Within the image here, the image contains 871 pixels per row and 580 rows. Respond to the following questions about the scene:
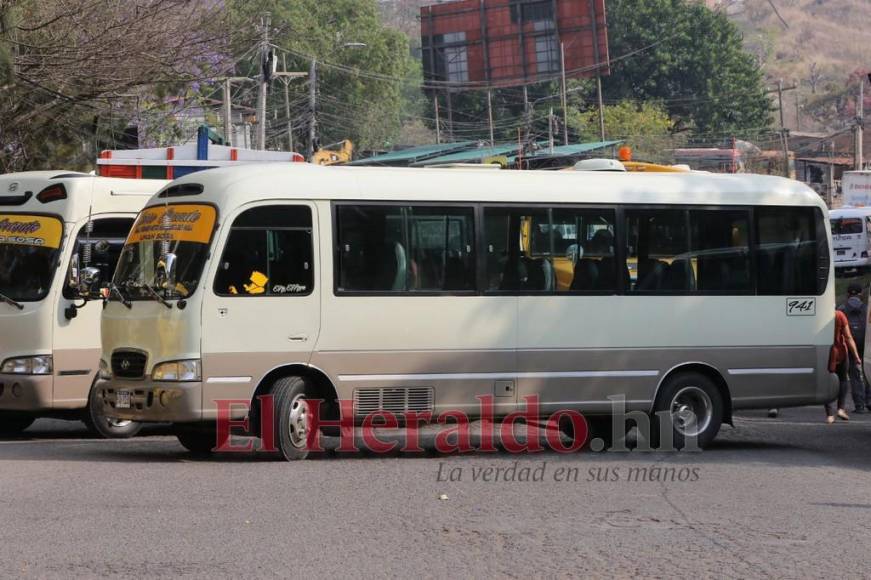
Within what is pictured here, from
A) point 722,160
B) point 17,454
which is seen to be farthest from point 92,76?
point 722,160

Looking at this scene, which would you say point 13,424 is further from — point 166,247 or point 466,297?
point 466,297

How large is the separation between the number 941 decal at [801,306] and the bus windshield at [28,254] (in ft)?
24.0

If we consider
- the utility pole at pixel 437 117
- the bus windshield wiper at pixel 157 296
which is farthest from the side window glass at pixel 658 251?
the utility pole at pixel 437 117

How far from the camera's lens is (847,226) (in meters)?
45.1

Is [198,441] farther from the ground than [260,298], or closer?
closer

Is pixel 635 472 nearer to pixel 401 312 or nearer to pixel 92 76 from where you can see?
pixel 401 312

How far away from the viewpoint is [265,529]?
8273mm

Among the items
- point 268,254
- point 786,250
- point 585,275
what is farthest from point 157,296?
point 786,250

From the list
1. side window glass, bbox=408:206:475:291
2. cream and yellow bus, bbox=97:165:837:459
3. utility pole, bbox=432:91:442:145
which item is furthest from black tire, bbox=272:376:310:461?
utility pole, bbox=432:91:442:145

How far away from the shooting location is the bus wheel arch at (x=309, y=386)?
11516mm

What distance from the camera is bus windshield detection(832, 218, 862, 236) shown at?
44.9m

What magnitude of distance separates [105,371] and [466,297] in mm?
3266

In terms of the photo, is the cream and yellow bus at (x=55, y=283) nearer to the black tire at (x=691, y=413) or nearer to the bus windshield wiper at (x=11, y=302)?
the bus windshield wiper at (x=11, y=302)

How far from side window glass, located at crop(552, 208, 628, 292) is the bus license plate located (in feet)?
13.4
